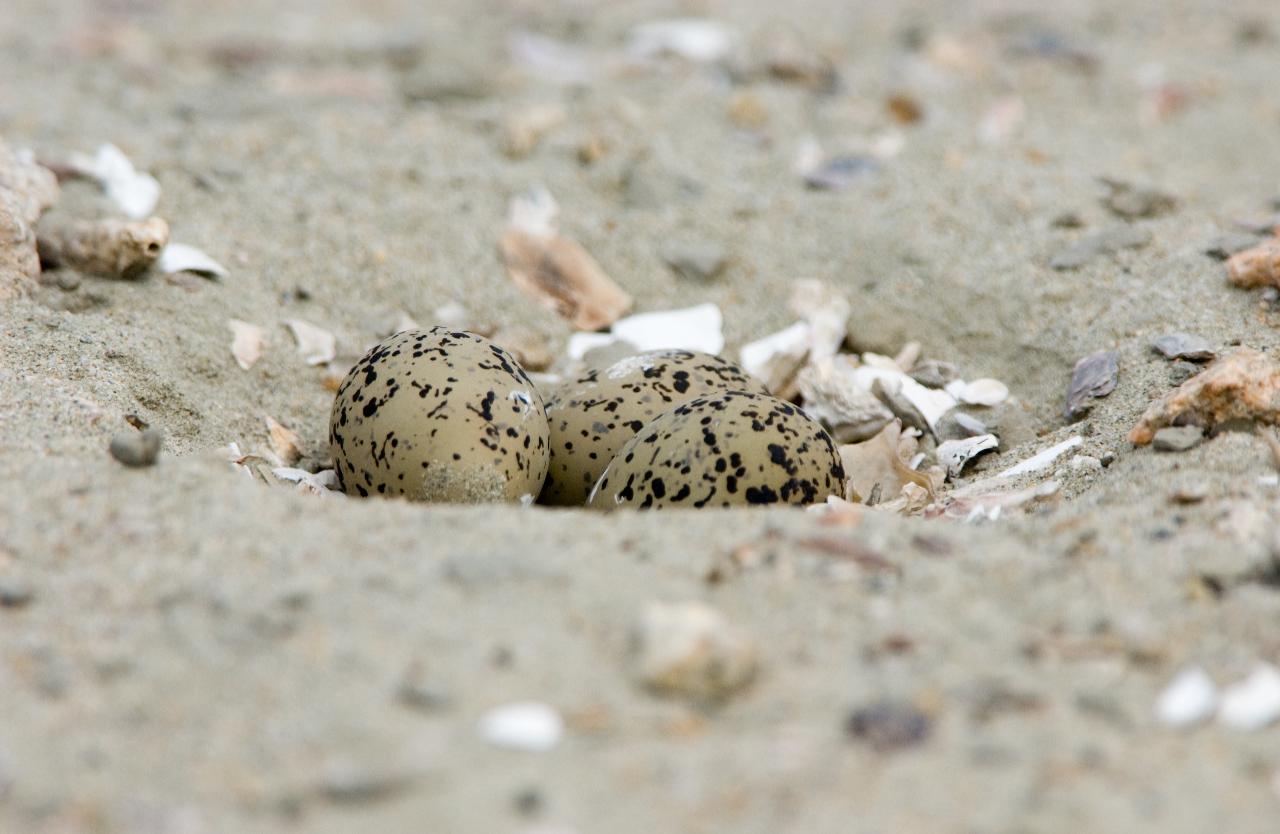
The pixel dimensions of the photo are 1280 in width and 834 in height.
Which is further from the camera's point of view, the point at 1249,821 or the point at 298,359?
the point at 298,359

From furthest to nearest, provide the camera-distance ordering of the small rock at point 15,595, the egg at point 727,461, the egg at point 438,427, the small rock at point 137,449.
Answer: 1. the egg at point 438,427
2. the egg at point 727,461
3. the small rock at point 137,449
4. the small rock at point 15,595

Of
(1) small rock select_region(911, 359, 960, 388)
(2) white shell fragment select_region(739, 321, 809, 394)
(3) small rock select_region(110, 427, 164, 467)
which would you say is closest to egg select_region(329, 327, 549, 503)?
(3) small rock select_region(110, 427, 164, 467)

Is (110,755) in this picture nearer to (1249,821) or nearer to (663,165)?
(1249,821)

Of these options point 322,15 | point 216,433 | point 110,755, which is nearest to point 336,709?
point 110,755

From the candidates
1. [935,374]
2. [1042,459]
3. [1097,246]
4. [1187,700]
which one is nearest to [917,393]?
[935,374]

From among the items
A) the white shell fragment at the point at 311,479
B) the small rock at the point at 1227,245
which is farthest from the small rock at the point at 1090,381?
the white shell fragment at the point at 311,479

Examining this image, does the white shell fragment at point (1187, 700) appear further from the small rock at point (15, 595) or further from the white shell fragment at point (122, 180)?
the white shell fragment at point (122, 180)

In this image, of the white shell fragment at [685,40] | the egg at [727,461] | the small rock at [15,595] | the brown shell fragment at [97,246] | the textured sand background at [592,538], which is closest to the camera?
the textured sand background at [592,538]
